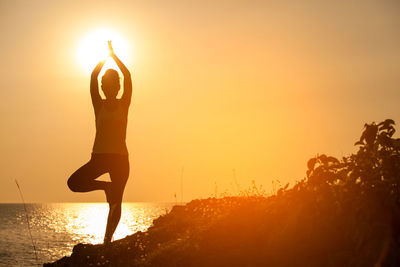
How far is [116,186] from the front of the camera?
8.27 metres

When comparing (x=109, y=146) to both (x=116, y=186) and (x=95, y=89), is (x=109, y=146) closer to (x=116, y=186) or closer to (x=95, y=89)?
(x=116, y=186)

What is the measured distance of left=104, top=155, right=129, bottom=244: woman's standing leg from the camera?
26.9 ft

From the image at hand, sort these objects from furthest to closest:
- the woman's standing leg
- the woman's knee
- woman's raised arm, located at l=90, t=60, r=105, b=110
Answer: woman's raised arm, located at l=90, t=60, r=105, b=110 → the woman's standing leg → the woman's knee

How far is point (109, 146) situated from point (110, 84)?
1.18 metres

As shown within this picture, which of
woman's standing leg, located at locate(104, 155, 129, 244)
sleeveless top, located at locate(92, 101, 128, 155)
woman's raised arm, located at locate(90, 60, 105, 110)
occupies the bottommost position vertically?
woman's standing leg, located at locate(104, 155, 129, 244)

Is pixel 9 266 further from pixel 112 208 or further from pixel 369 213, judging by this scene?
pixel 369 213

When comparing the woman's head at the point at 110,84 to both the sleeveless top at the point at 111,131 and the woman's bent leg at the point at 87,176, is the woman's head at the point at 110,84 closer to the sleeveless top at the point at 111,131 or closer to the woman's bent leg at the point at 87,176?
the sleeveless top at the point at 111,131

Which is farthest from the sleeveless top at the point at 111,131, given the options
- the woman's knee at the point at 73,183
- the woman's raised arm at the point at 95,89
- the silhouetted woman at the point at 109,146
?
the woman's knee at the point at 73,183

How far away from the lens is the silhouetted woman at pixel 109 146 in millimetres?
8056

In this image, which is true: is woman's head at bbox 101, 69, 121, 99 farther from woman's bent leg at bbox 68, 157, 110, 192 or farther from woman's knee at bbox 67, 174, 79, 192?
woman's knee at bbox 67, 174, 79, 192

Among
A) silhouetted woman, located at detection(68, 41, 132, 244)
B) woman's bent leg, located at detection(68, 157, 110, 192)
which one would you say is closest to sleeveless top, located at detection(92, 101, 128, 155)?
silhouetted woman, located at detection(68, 41, 132, 244)

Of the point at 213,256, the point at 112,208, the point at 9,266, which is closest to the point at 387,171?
the point at 213,256

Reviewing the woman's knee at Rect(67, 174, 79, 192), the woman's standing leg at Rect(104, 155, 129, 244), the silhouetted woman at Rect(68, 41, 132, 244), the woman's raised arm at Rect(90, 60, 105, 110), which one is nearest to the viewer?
the woman's knee at Rect(67, 174, 79, 192)

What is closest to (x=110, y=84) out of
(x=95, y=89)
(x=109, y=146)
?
(x=95, y=89)
